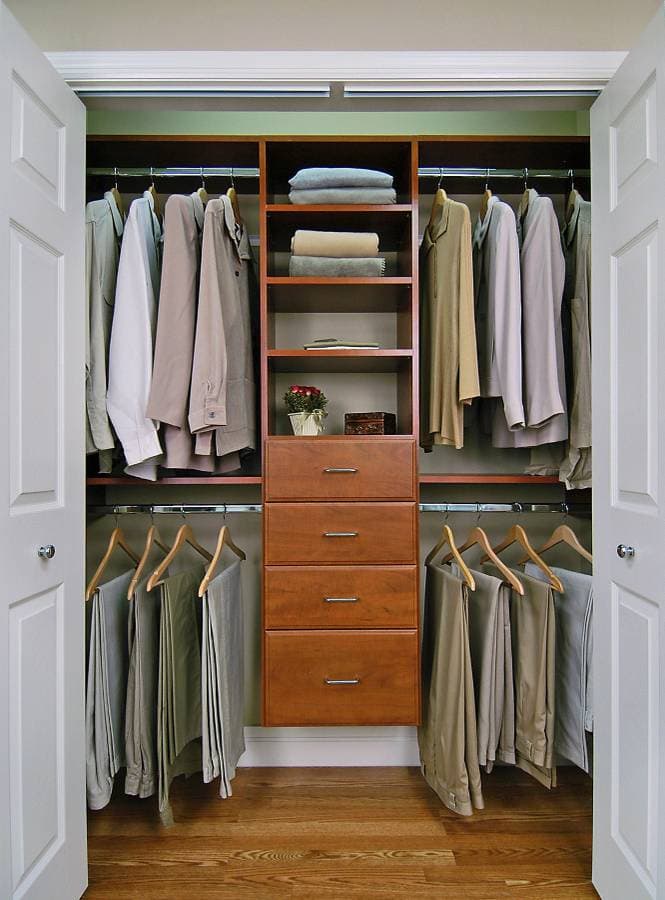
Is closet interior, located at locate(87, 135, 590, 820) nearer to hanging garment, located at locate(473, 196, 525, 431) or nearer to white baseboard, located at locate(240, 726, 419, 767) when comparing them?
white baseboard, located at locate(240, 726, 419, 767)

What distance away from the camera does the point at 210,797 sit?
221 centimetres

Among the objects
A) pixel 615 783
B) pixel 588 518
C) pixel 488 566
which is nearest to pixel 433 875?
pixel 615 783

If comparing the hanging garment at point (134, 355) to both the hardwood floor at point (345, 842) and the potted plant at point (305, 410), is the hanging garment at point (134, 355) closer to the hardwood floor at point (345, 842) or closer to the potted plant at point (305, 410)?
the potted plant at point (305, 410)

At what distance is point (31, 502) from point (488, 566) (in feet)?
4.94

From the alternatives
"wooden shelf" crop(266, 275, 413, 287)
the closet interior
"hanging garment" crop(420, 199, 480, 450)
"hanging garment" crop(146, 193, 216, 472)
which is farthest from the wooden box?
"hanging garment" crop(146, 193, 216, 472)

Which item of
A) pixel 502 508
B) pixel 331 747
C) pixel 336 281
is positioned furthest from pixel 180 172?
pixel 331 747

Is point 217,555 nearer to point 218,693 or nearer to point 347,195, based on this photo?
point 218,693

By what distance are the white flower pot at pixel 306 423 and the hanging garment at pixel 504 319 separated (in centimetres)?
55

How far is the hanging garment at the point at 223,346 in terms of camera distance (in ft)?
6.59

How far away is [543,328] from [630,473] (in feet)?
2.37

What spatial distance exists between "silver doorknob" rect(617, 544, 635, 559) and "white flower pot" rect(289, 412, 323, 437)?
3.27 feet

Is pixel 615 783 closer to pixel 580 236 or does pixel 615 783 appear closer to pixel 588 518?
pixel 588 518

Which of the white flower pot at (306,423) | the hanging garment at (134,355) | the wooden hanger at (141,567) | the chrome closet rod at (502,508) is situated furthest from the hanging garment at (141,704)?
the chrome closet rod at (502,508)

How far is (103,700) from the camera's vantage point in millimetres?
1943
